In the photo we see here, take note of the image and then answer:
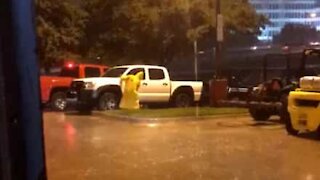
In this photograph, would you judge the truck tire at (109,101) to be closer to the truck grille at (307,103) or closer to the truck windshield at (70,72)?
the truck windshield at (70,72)

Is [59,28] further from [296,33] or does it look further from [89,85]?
[296,33]

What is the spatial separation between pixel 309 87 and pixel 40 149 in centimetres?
1246

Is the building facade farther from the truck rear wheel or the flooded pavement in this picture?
the flooded pavement

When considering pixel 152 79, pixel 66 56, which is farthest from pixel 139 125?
pixel 66 56

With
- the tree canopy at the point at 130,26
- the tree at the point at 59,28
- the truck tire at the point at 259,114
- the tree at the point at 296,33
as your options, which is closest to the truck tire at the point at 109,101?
the truck tire at the point at 259,114

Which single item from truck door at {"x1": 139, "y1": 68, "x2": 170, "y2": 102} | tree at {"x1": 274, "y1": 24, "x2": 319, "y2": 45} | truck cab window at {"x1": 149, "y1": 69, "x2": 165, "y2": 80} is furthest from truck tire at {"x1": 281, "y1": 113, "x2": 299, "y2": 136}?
tree at {"x1": 274, "y1": 24, "x2": 319, "y2": 45}

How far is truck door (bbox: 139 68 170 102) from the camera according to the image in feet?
82.0

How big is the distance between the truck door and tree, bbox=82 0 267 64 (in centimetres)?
653

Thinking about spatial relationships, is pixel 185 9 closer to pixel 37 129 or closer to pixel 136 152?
pixel 136 152

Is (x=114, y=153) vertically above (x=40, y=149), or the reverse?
(x=40, y=149)

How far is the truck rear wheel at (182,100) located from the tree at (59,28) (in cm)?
680

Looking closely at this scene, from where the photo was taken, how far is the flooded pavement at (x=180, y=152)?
9881 mm

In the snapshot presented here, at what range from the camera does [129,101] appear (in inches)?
914

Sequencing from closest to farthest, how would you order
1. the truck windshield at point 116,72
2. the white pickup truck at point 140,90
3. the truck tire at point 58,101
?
the white pickup truck at point 140,90
the truck windshield at point 116,72
the truck tire at point 58,101
